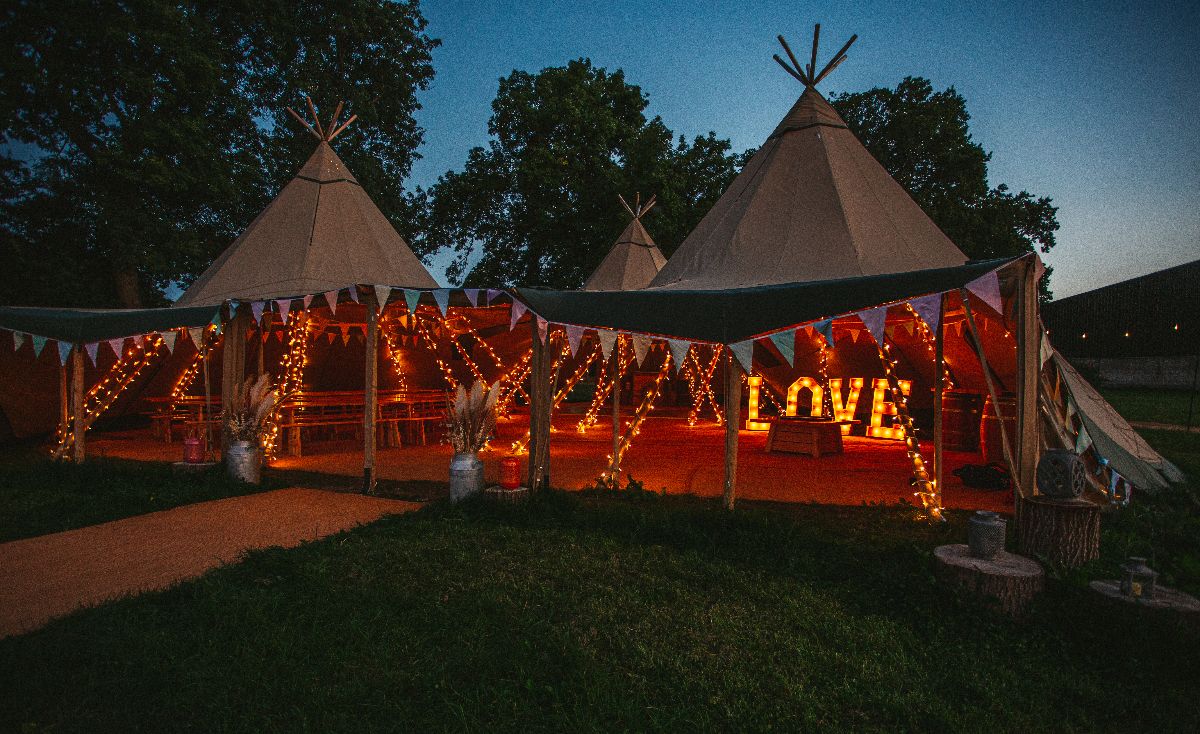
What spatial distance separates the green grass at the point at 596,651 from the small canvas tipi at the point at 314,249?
6318 mm

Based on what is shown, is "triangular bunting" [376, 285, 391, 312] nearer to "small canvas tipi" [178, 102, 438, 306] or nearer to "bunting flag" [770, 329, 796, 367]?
"small canvas tipi" [178, 102, 438, 306]

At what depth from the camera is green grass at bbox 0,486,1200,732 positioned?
8.04ft

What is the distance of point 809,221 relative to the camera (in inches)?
275

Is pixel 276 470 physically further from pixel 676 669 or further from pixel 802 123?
pixel 802 123

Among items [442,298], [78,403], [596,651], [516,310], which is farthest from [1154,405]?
Result: [78,403]

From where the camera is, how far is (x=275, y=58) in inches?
656

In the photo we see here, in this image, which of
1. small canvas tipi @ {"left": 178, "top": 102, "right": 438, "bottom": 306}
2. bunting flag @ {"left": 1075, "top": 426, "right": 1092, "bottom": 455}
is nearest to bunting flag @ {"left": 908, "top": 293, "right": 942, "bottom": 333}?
bunting flag @ {"left": 1075, "top": 426, "right": 1092, "bottom": 455}

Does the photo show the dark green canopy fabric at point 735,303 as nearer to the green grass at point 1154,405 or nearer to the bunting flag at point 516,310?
the bunting flag at point 516,310

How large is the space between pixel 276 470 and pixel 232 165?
9769mm

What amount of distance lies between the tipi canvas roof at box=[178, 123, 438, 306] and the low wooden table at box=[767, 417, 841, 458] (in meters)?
6.45

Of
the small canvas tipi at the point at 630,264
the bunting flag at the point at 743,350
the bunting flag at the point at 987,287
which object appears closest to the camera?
the bunting flag at the point at 987,287

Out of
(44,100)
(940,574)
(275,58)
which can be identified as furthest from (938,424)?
(275,58)

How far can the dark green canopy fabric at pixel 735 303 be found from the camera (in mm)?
4480

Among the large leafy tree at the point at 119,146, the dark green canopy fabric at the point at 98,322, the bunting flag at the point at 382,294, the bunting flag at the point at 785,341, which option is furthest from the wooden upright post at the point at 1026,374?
the large leafy tree at the point at 119,146
